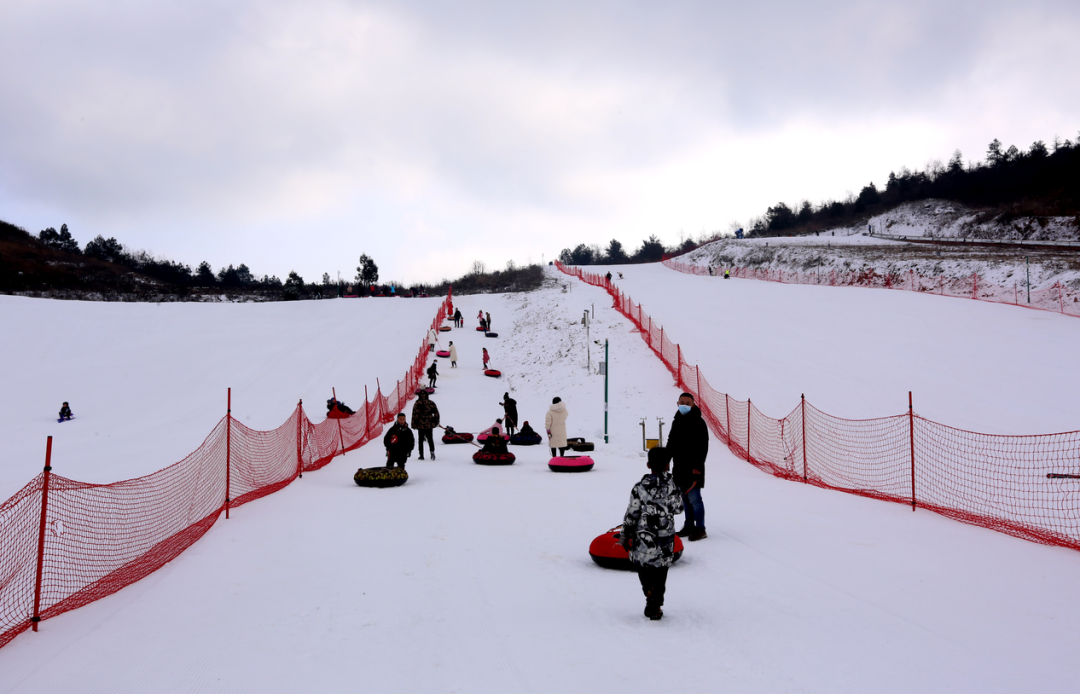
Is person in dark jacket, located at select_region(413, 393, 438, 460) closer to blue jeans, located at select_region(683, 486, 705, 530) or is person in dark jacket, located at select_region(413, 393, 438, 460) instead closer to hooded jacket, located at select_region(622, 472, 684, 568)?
blue jeans, located at select_region(683, 486, 705, 530)

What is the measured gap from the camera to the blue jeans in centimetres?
838

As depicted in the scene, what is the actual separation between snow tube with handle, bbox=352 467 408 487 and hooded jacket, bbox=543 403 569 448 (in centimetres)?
428

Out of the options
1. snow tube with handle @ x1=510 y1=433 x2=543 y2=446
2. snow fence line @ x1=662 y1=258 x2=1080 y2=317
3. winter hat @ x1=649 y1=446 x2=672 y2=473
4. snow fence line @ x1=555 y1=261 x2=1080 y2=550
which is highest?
snow fence line @ x1=662 y1=258 x2=1080 y2=317

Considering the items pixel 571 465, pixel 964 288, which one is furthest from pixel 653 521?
pixel 964 288

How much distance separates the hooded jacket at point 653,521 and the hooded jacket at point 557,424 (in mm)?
9566

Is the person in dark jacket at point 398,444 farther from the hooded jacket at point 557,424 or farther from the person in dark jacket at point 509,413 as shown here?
the person in dark jacket at point 509,413

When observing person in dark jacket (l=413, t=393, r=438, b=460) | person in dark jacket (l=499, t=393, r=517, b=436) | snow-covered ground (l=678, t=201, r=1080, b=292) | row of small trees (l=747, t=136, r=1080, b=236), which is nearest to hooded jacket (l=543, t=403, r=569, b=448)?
person in dark jacket (l=413, t=393, r=438, b=460)

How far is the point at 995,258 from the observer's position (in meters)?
37.4

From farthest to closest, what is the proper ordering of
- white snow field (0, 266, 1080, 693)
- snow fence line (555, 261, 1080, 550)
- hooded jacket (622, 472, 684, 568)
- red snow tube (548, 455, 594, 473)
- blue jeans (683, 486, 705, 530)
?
red snow tube (548, 455, 594, 473) → snow fence line (555, 261, 1080, 550) → blue jeans (683, 486, 705, 530) → hooded jacket (622, 472, 684, 568) → white snow field (0, 266, 1080, 693)

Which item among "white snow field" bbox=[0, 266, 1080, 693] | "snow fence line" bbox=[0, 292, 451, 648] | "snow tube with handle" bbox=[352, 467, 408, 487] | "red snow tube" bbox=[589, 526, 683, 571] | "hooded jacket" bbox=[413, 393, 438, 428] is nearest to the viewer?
"white snow field" bbox=[0, 266, 1080, 693]

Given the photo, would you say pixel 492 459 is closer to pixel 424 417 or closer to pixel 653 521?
pixel 424 417

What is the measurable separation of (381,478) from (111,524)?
4763mm

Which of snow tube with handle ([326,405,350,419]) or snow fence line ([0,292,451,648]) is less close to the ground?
snow fence line ([0,292,451,648])

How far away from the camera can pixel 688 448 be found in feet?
26.7
